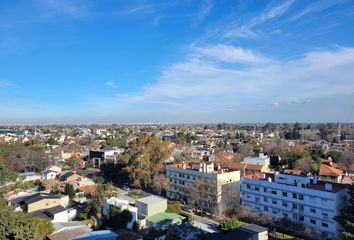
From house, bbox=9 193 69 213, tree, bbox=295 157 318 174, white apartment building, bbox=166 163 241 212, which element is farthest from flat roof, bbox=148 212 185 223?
tree, bbox=295 157 318 174

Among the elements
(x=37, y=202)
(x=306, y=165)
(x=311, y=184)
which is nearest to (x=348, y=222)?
(x=311, y=184)

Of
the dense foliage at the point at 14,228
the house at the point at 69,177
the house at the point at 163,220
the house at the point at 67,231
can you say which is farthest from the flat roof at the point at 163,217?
the house at the point at 69,177

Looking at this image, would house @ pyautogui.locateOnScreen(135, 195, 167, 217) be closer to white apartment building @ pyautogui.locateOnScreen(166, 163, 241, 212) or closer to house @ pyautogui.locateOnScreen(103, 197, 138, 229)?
house @ pyautogui.locateOnScreen(103, 197, 138, 229)

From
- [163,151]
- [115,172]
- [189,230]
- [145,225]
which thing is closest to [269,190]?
[189,230]

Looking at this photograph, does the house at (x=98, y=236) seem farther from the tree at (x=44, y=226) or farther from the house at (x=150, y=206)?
the house at (x=150, y=206)

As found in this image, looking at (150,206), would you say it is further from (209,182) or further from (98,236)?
(98,236)

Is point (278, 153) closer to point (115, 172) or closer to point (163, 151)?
point (163, 151)
